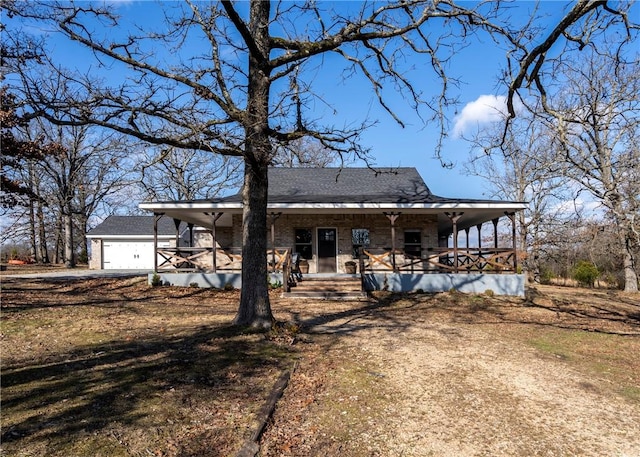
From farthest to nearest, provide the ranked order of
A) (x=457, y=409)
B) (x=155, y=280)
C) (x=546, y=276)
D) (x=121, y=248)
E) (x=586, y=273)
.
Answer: (x=121, y=248), (x=546, y=276), (x=586, y=273), (x=155, y=280), (x=457, y=409)

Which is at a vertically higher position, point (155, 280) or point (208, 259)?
point (208, 259)

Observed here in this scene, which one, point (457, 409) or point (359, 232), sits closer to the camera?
point (457, 409)

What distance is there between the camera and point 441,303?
13.3 meters

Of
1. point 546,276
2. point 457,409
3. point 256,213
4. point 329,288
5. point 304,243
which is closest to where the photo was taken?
point 457,409

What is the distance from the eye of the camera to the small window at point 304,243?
58.6 feet

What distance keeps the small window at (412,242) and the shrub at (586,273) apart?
35.4 feet

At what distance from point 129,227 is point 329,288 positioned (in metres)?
22.4

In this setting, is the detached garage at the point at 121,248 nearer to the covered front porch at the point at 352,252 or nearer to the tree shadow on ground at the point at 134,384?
the covered front porch at the point at 352,252

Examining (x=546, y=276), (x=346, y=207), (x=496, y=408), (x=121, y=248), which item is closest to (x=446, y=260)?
(x=346, y=207)

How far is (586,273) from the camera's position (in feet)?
71.7

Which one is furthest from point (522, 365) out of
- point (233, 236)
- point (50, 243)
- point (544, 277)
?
point (50, 243)

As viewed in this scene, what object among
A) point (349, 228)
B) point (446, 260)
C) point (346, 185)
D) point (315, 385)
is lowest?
point (315, 385)

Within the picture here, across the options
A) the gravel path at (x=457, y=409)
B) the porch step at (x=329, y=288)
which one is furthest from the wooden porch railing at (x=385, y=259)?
the gravel path at (x=457, y=409)

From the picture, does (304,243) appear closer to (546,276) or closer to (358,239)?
(358,239)
